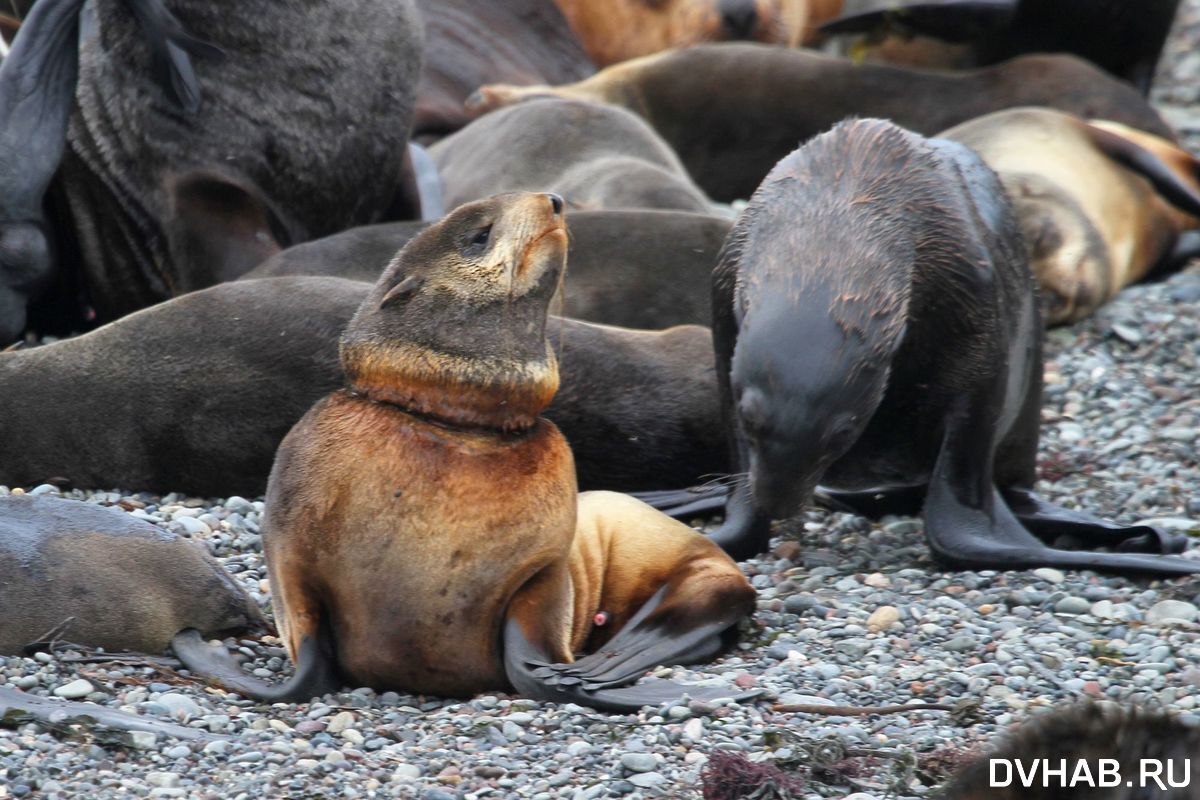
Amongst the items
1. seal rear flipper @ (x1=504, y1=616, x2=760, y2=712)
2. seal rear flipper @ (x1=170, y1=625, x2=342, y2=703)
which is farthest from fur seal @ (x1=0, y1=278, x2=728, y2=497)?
seal rear flipper @ (x1=504, y1=616, x2=760, y2=712)

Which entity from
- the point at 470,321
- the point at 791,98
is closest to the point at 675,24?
the point at 791,98

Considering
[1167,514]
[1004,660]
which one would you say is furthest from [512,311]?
[1167,514]

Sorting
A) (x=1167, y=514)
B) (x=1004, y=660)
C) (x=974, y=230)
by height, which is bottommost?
(x=1167, y=514)

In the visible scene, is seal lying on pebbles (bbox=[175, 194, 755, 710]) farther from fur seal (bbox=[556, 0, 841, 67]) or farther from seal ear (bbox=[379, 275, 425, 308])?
fur seal (bbox=[556, 0, 841, 67])

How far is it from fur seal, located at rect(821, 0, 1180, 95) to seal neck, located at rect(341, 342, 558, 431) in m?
6.88

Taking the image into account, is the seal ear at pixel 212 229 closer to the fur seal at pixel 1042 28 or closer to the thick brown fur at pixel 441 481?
the thick brown fur at pixel 441 481

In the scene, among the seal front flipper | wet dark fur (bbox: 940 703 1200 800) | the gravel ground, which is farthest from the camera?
the seal front flipper

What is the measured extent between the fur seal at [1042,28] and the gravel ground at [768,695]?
17.2ft

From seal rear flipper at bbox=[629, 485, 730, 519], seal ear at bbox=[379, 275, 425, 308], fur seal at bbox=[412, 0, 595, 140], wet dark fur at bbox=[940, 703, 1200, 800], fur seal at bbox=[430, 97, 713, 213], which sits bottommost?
fur seal at bbox=[412, 0, 595, 140]

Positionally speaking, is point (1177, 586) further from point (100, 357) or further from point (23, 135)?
point (23, 135)

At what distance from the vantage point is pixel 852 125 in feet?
16.3

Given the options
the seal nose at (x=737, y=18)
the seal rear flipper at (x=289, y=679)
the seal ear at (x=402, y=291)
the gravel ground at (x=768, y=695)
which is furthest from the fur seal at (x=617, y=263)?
the seal nose at (x=737, y=18)

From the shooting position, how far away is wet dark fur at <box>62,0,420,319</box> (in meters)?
6.53

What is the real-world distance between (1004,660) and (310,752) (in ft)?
5.00
